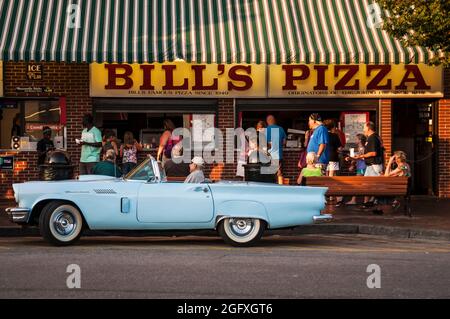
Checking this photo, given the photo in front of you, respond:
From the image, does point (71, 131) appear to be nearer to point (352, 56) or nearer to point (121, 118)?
point (121, 118)

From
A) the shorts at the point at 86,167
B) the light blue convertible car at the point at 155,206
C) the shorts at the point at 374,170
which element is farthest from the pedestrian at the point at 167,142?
the light blue convertible car at the point at 155,206

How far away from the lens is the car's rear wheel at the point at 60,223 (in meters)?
11.4

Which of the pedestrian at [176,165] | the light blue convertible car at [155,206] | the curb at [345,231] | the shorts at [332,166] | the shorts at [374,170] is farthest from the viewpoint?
the shorts at [332,166]

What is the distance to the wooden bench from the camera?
1490cm

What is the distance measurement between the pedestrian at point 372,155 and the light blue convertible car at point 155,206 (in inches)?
195

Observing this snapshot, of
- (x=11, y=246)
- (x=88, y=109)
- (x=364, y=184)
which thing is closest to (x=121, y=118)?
(x=88, y=109)

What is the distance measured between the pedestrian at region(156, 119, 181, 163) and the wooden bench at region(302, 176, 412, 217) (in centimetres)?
372

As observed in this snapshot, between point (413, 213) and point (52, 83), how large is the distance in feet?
27.2

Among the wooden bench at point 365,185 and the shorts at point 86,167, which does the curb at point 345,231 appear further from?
the shorts at point 86,167

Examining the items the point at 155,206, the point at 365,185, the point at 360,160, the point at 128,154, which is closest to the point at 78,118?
the point at 128,154

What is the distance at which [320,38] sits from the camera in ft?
54.2

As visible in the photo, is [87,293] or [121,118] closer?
[87,293]
